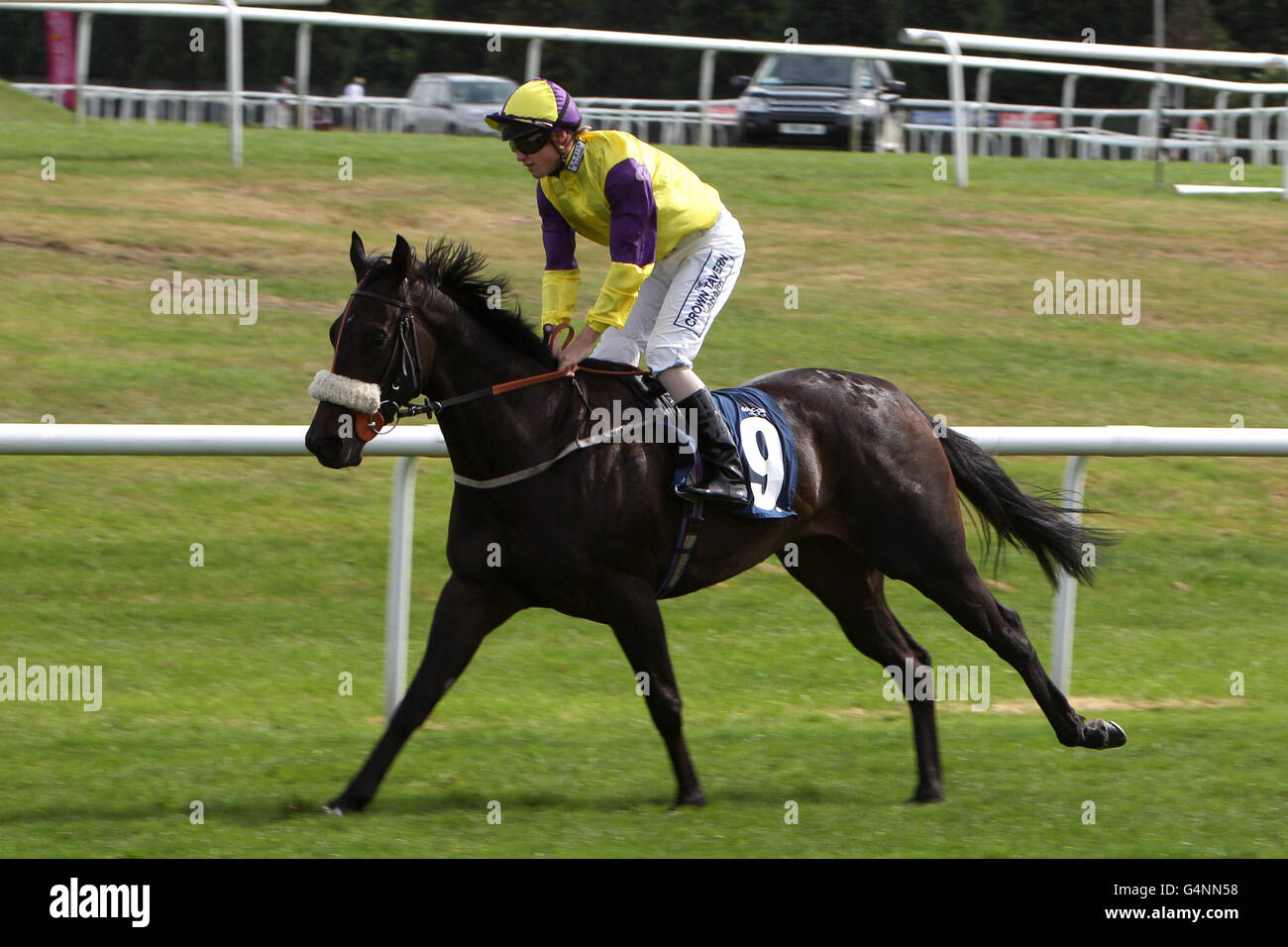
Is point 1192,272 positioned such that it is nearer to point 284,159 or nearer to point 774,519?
point 284,159

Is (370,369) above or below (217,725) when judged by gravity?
above

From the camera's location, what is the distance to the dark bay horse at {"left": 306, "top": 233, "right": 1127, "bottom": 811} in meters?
4.57

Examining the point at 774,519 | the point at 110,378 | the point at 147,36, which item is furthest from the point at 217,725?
the point at 147,36

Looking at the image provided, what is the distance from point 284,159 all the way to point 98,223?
2025 mm

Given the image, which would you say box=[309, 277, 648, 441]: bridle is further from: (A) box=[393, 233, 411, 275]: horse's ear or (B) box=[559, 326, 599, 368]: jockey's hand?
(B) box=[559, 326, 599, 368]: jockey's hand

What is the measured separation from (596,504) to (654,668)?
0.47 meters

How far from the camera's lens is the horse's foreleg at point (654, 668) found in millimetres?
4738

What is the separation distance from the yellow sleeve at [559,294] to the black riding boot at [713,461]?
44 centimetres

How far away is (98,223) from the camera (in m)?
10.9

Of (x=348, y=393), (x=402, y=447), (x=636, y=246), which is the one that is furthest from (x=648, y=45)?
(x=348, y=393)

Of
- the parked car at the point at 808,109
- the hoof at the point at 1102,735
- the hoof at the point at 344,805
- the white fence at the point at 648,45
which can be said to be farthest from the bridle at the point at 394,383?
the parked car at the point at 808,109

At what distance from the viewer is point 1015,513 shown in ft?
18.4

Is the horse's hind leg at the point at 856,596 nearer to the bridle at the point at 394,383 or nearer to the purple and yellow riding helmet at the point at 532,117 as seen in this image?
the bridle at the point at 394,383

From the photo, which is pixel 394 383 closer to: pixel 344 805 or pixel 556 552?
pixel 556 552
